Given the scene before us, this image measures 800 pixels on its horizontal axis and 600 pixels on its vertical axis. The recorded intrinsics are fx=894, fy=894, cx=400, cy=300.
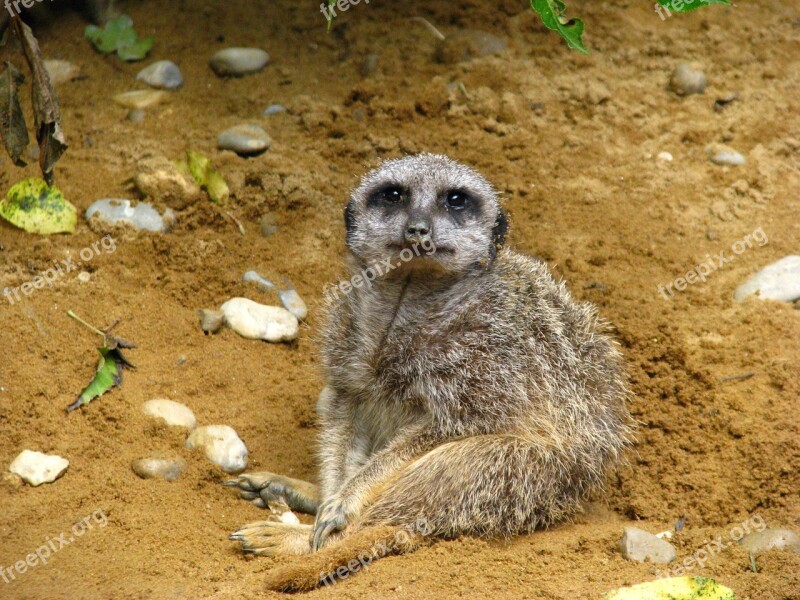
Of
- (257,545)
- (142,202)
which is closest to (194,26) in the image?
(142,202)

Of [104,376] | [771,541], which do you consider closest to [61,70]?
[104,376]

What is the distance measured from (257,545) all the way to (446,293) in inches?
59.8

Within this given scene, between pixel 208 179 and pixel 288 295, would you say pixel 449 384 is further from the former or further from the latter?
pixel 208 179

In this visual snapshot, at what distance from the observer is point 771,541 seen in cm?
396

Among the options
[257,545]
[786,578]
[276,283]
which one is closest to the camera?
[786,578]

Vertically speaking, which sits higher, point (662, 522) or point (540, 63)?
point (540, 63)

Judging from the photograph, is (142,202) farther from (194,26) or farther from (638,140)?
(638,140)

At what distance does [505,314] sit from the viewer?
4.48 m

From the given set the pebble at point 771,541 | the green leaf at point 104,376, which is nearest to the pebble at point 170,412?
the green leaf at point 104,376

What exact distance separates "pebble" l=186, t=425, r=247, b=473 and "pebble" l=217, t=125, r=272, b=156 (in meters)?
2.42

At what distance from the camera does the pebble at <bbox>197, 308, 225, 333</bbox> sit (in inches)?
217

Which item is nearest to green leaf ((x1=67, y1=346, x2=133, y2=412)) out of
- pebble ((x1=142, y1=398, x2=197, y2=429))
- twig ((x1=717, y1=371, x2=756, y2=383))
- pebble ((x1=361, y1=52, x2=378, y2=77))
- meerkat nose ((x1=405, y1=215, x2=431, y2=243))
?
pebble ((x1=142, y1=398, x2=197, y2=429))

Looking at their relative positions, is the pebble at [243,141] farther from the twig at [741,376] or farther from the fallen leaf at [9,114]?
the twig at [741,376]

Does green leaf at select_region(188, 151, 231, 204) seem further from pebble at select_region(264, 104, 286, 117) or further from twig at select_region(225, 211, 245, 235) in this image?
pebble at select_region(264, 104, 286, 117)
